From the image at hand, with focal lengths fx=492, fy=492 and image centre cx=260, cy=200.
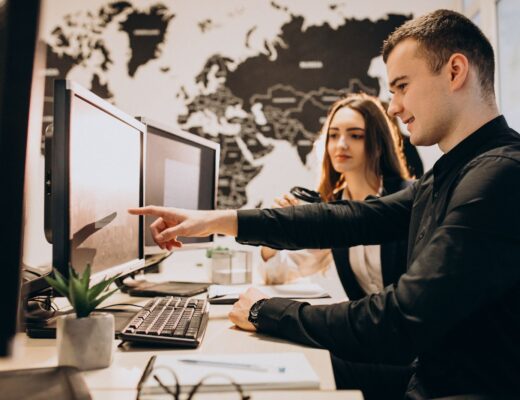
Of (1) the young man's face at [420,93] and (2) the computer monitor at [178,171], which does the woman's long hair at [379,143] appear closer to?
(2) the computer monitor at [178,171]

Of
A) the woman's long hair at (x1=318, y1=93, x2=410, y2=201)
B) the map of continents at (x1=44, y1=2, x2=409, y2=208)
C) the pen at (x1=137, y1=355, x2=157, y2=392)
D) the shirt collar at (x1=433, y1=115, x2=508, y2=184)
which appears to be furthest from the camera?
the map of continents at (x1=44, y1=2, x2=409, y2=208)

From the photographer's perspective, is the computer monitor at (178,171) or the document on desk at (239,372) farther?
the computer monitor at (178,171)

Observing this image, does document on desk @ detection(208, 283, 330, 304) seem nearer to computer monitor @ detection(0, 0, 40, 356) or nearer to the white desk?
the white desk

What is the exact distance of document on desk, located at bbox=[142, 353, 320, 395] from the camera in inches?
26.4

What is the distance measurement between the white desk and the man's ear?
586 mm

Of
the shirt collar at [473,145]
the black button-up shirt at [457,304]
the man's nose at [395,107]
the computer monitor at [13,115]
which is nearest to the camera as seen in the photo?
the computer monitor at [13,115]

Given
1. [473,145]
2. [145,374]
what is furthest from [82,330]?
[473,145]

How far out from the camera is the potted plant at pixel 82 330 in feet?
2.48

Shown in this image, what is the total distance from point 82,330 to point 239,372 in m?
0.25

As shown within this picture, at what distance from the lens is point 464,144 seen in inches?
38.0

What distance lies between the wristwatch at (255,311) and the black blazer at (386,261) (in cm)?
86

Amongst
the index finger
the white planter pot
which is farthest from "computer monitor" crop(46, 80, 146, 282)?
the white planter pot

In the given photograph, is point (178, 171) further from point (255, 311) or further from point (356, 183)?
point (356, 183)

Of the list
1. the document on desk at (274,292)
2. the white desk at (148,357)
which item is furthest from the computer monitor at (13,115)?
the document on desk at (274,292)
